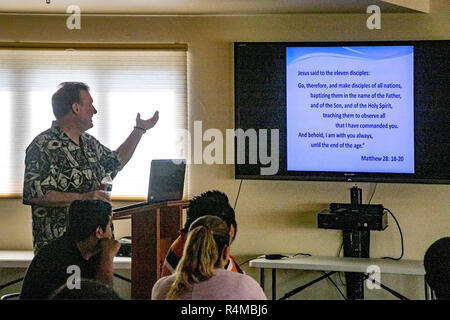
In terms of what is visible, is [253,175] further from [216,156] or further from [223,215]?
[223,215]

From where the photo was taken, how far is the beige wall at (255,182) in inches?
207

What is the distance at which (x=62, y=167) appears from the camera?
4.05m

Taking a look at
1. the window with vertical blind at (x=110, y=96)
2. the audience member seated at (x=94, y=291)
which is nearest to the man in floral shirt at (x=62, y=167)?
the window with vertical blind at (x=110, y=96)

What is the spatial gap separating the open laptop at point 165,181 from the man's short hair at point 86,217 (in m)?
0.43

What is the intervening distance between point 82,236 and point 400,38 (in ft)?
9.64

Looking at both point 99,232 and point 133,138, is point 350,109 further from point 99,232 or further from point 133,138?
point 99,232

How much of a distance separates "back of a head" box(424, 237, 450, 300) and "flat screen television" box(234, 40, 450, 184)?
87.6 inches

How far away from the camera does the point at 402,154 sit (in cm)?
504

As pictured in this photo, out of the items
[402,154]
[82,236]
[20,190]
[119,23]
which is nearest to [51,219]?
[82,236]

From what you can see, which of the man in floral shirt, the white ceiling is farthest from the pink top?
the white ceiling

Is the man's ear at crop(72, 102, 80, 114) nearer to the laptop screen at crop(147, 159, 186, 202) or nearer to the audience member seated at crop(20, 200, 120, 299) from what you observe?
the laptop screen at crop(147, 159, 186, 202)

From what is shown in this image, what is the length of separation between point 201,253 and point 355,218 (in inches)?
91.1

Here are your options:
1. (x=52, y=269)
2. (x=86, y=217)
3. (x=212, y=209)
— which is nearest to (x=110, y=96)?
(x=212, y=209)

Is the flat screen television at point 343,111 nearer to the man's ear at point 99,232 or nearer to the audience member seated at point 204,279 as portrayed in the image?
the man's ear at point 99,232
